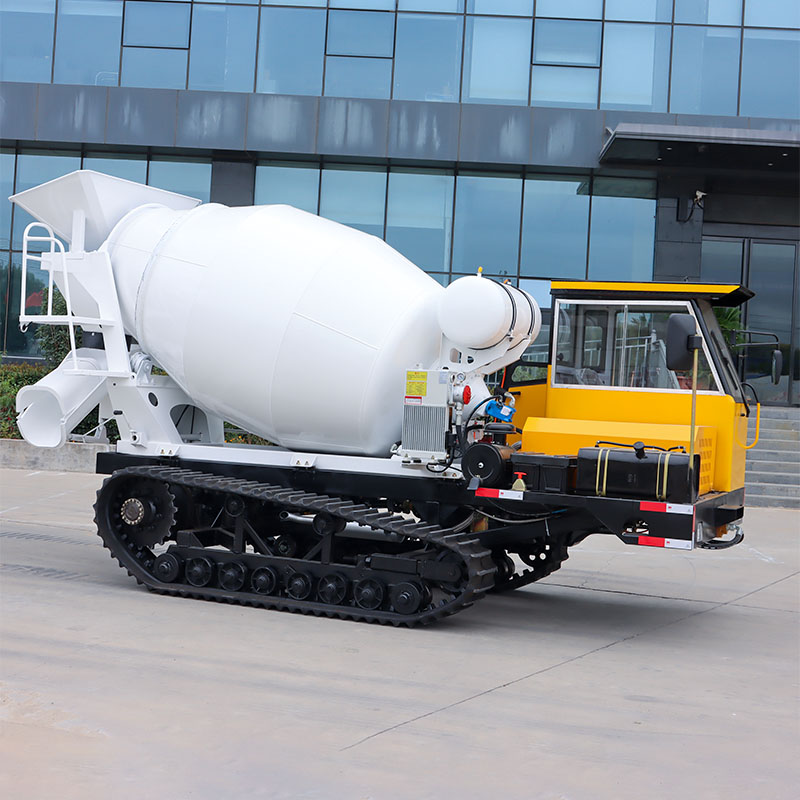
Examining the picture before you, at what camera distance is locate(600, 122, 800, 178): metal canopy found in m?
19.9

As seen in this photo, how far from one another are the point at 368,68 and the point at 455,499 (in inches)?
674

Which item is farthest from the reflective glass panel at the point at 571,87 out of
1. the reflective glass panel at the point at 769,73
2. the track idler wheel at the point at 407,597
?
the track idler wheel at the point at 407,597

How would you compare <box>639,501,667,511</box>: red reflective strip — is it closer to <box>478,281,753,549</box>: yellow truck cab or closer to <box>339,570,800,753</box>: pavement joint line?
<box>478,281,753,549</box>: yellow truck cab

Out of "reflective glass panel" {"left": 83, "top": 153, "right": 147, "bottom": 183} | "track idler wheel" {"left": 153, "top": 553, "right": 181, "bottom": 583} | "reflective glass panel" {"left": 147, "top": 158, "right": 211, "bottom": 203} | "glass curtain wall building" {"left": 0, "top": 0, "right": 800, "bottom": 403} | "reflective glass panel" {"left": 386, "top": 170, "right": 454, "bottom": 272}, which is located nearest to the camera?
"track idler wheel" {"left": 153, "top": 553, "right": 181, "bottom": 583}

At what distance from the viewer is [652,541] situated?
7.20 metres

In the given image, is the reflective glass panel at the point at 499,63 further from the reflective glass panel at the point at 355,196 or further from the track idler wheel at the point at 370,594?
the track idler wheel at the point at 370,594

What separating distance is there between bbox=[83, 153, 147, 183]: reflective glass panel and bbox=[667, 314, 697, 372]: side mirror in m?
18.8

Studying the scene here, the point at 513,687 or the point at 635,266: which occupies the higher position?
the point at 635,266

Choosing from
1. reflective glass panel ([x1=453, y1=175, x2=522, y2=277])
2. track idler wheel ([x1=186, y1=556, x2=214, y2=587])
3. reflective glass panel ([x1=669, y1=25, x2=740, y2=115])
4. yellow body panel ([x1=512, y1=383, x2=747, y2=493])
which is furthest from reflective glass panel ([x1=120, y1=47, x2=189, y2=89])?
yellow body panel ([x1=512, y1=383, x2=747, y2=493])

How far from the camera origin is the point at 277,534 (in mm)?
8727

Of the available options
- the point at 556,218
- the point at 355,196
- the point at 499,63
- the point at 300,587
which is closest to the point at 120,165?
the point at 355,196

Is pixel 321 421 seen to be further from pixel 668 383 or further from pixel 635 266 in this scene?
pixel 635 266

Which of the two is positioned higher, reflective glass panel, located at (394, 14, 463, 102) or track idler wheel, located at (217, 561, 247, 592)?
reflective glass panel, located at (394, 14, 463, 102)

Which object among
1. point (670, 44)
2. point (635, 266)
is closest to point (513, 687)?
point (635, 266)
